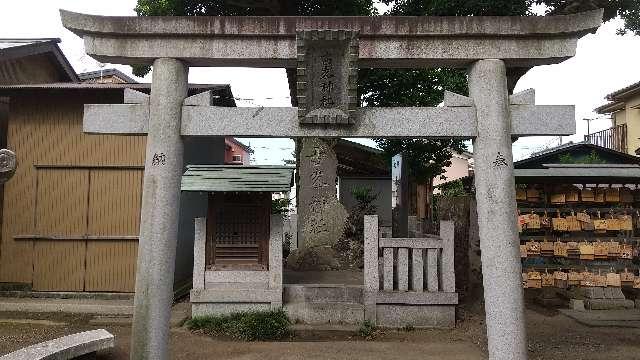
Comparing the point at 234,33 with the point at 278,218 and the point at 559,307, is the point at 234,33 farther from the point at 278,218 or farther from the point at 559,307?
the point at 559,307

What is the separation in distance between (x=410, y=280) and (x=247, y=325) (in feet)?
12.1

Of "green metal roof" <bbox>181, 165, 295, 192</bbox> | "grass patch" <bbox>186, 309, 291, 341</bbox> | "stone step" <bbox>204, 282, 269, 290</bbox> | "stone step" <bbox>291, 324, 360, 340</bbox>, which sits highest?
"green metal roof" <bbox>181, 165, 295, 192</bbox>

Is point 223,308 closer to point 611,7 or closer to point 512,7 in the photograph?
point 512,7

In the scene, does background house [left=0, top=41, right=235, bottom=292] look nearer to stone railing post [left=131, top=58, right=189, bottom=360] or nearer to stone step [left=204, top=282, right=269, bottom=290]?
stone step [left=204, top=282, right=269, bottom=290]

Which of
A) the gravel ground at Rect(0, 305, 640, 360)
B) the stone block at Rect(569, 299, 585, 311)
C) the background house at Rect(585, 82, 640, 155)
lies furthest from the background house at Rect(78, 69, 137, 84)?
the background house at Rect(585, 82, 640, 155)

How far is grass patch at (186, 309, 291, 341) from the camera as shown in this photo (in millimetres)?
9086

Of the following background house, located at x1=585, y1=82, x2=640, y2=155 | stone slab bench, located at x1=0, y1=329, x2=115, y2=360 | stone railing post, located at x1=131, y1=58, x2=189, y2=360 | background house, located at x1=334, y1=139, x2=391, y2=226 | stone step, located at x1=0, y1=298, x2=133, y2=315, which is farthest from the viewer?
background house, located at x1=334, y1=139, x2=391, y2=226

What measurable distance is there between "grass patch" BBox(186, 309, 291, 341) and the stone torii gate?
3683 millimetres

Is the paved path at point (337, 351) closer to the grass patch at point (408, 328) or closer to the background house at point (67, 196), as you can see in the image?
the grass patch at point (408, 328)

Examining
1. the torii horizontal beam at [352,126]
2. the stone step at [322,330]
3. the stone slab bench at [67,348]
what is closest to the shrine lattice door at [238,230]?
the stone step at [322,330]

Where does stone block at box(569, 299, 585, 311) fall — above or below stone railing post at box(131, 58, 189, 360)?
below

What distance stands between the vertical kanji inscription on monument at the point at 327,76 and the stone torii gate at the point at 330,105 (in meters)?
0.01

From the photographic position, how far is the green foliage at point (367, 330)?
9.40 m

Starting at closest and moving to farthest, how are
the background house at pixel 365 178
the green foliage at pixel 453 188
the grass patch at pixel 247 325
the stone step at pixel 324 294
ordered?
the grass patch at pixel 247 325 < the stone step at pixel 324 294 < the green foliage at pixel 453 188 < the background house at pixel 365 178
